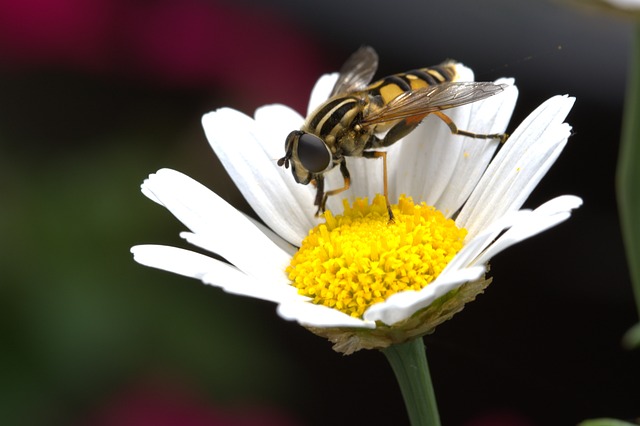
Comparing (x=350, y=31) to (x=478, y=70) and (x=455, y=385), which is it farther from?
(x=455, y=385)

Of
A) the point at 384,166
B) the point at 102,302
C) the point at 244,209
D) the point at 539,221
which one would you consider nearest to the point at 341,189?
the point at 384,166

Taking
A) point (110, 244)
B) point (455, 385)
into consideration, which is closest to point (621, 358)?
point (455, 385)

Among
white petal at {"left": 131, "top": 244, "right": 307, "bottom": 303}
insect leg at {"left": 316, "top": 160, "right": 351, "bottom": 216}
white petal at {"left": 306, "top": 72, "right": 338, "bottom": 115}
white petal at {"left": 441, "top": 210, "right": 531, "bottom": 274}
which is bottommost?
white petal at {"left": 441, "top": 210, "right": 531, "bottom": 274}

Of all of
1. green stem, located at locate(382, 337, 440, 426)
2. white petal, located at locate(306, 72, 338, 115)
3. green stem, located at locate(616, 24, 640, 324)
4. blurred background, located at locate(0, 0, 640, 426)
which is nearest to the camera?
green stem, located at locate(616, 24, 640, 324)

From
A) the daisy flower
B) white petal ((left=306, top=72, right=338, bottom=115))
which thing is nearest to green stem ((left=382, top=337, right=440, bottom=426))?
the daisy flower

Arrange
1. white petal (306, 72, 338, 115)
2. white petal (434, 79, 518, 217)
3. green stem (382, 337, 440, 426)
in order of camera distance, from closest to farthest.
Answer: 1. green stem (382, 337, 440, 426)
2. white petal (434, 79, 518, 217)
3. white petal (306, 72, 338, 115)

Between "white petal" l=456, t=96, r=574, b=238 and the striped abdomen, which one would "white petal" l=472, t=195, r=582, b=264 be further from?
the striped abdomen
